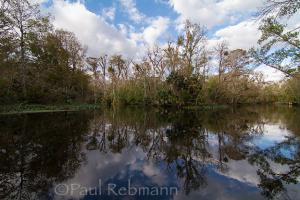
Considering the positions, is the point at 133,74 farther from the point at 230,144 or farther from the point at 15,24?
the point at 230,144

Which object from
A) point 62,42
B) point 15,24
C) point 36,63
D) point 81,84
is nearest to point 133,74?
point 81,84

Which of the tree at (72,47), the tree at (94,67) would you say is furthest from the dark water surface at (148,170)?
the tree at (94,67)

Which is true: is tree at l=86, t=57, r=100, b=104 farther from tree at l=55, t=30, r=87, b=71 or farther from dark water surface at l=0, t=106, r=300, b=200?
dark water surface at l=0, t=106, r=300, b=200

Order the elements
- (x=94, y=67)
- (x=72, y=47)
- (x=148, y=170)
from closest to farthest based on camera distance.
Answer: (x=148, y=170) < (x=72, y=47) < (x=94, y=67)

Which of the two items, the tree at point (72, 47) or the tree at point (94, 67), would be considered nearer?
the tree at point (72, 47)

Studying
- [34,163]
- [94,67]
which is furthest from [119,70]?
[34,163]

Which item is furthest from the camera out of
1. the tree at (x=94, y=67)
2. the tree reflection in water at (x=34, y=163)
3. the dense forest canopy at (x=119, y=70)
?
the tree at (x=94, y=67)

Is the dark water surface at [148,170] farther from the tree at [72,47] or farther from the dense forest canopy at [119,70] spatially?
the tree at [72,47]

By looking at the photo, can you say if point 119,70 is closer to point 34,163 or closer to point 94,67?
point 94,67

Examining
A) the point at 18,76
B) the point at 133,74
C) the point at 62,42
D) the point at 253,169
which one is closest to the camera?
the point at 253,169

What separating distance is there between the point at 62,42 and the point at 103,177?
3477 centimetres

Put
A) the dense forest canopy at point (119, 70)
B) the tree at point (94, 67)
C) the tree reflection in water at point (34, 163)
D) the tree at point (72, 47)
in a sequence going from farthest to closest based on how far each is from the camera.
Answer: the tree at point (94, 67) < the tree at point (72, 47) < the dense forest canopy at point (119, 70) < the tree reflection in water at point (34, 163)

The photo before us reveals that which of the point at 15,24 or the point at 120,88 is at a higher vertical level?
the point at 15,24

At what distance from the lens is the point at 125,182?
4.56 m
